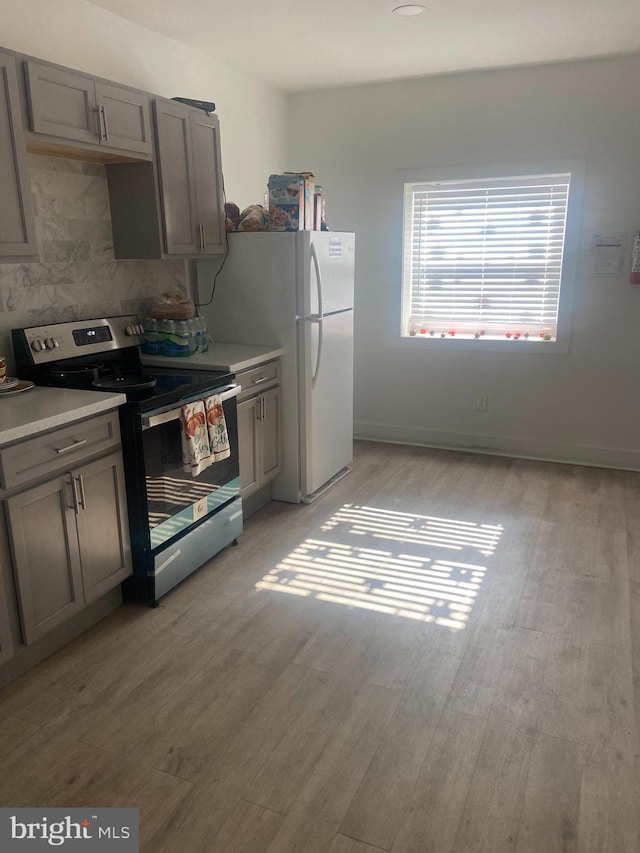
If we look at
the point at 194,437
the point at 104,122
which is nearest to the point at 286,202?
the point at 104,122

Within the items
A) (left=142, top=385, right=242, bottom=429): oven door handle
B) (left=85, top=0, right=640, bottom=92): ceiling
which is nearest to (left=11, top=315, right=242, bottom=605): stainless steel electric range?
(left=142, top=385, right=242, bottom=429): oven door handle

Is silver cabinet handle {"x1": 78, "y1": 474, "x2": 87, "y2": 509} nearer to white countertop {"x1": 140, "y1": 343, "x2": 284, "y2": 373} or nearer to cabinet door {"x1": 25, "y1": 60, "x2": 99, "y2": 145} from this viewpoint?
white countertop {"x1": 140, "y1": 343, "x2": 284, "y2": 373}

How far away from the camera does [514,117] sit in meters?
4.13

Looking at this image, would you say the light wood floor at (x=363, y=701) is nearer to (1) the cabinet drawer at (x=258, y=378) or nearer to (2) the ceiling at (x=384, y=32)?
(1) the cabinet drawer at (x=258, y=378)

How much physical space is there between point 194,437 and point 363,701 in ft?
4.12

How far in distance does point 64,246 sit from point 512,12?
7.97 feet

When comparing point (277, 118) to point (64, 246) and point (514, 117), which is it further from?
point (64, 246)

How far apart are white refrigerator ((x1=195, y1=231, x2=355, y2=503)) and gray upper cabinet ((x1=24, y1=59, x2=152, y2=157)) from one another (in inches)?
33.4

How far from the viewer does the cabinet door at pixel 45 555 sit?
6.87 ft

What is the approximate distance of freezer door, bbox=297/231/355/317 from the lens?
345 centimetres

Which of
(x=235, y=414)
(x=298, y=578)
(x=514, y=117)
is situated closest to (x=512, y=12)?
(x=514, y=117)

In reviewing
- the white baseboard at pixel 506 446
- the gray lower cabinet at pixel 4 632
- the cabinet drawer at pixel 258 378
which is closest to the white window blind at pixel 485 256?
the white baseboard at pixel 506 446

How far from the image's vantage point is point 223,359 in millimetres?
3227

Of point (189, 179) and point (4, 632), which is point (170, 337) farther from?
point (4, 632)
